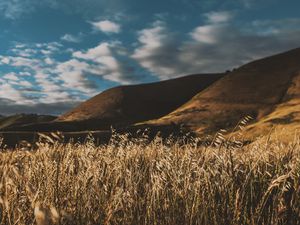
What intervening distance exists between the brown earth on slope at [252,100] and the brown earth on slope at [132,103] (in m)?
16.4

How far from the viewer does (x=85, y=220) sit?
17.7 feet

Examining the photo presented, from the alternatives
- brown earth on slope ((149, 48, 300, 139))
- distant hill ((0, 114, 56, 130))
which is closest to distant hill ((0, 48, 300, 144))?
brown earth on slope ((149, 48, 300, 139))

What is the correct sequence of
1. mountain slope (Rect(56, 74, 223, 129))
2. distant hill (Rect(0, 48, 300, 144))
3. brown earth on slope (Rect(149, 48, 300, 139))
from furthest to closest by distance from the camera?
→ mountain slope (Rect(56, 74, 223, 129)) → distant hill (Rect(0, 48, 300, 144)) → brown earth on slope (Rect(149, 48, 300, 139))

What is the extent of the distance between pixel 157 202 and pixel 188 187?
50 cm

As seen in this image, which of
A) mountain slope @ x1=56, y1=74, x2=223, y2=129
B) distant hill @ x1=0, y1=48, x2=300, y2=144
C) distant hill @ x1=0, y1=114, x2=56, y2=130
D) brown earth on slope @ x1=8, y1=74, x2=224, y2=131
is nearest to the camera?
distant hill @ x1=0, y1=48, x2=300, y2=144

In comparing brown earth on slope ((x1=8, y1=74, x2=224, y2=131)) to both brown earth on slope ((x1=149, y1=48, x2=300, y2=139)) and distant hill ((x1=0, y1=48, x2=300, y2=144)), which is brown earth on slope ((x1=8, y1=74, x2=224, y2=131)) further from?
brown earth on slope ((x1=149, y1=48, x2=300, y2=139))

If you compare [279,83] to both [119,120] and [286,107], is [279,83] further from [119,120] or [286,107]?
[119,120]

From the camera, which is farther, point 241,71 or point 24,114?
point 24,114

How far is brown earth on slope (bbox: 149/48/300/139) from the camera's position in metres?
79.5

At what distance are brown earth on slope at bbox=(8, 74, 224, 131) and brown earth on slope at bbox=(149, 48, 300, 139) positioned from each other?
16.4m

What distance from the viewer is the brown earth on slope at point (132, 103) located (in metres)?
106

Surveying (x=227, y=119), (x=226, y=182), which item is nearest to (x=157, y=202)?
(x=226, y=182)

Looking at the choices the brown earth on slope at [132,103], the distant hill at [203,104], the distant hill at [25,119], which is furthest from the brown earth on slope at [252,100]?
the distant hill at [25,119]

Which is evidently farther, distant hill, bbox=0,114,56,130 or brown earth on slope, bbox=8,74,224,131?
distant hill, bbox=0,114,56,130
